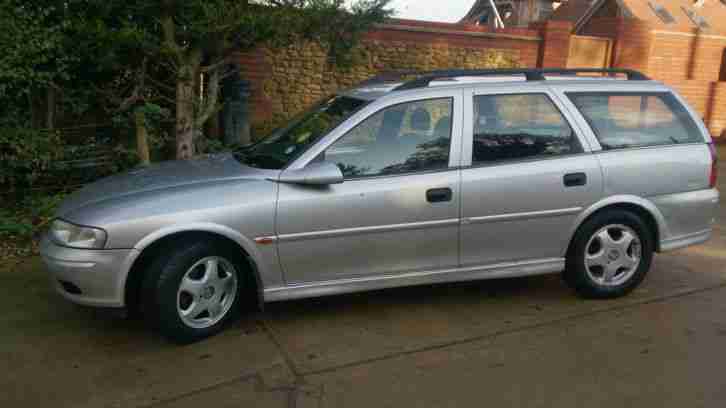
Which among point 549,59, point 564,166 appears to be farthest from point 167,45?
point 549,59

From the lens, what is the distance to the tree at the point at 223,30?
679cm

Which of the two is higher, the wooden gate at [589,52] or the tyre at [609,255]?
the wooden gate at [589,52]

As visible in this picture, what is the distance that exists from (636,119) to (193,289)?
11.3 ft

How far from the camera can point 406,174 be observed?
4324 mm

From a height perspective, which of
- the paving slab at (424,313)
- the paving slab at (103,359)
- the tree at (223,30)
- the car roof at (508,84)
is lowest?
the paving slab at (103,359)

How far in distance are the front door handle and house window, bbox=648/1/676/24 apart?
17.9 meters

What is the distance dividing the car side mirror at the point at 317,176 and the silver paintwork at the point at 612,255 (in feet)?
6.38

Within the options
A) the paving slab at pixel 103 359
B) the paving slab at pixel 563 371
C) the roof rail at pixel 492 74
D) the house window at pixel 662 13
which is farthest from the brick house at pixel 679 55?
the paving slab at pixel 103 359

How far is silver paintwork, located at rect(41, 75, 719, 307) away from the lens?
12.9 feet

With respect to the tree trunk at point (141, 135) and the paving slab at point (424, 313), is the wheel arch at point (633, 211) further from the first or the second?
the tree trunk at point (141, 135)

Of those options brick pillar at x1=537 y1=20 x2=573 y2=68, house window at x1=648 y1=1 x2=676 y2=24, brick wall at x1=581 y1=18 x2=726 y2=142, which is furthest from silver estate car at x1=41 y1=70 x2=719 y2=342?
house window at x1=648 y1=1 x2=676 y2=24

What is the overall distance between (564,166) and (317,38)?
4.27m

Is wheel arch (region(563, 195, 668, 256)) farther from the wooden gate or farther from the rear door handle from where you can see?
the wooden gate

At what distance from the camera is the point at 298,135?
4.67 metres
